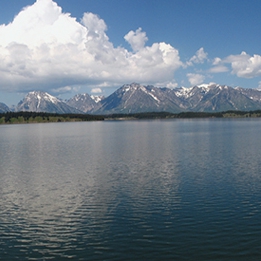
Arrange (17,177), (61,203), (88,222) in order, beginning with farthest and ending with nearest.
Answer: (17,177)
(61,203)
(88,222)

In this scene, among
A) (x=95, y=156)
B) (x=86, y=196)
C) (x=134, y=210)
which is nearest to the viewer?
(x=134, y=210)

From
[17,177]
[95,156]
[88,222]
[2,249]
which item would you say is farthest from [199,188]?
[95,156]

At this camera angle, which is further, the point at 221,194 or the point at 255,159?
the point at 255,159

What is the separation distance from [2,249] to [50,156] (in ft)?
170

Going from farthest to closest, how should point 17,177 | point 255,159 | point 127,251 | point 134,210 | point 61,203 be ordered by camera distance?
point 255,159
point 17,177
point 61,203
point 134,210
point 127,251

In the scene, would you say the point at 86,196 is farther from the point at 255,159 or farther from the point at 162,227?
the point at 255,159

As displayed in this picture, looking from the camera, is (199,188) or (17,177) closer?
(199,188)

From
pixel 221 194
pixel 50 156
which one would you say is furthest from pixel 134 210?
pixel 50 156

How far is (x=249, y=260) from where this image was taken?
20.8 meters

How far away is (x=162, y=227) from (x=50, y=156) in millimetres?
52588

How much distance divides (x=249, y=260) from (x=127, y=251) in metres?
8.36

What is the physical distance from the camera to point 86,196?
37.0 meters

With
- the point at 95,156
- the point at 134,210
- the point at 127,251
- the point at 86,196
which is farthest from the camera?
the point at 95,156

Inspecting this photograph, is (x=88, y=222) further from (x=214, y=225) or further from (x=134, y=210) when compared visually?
(x=214, y=225)
